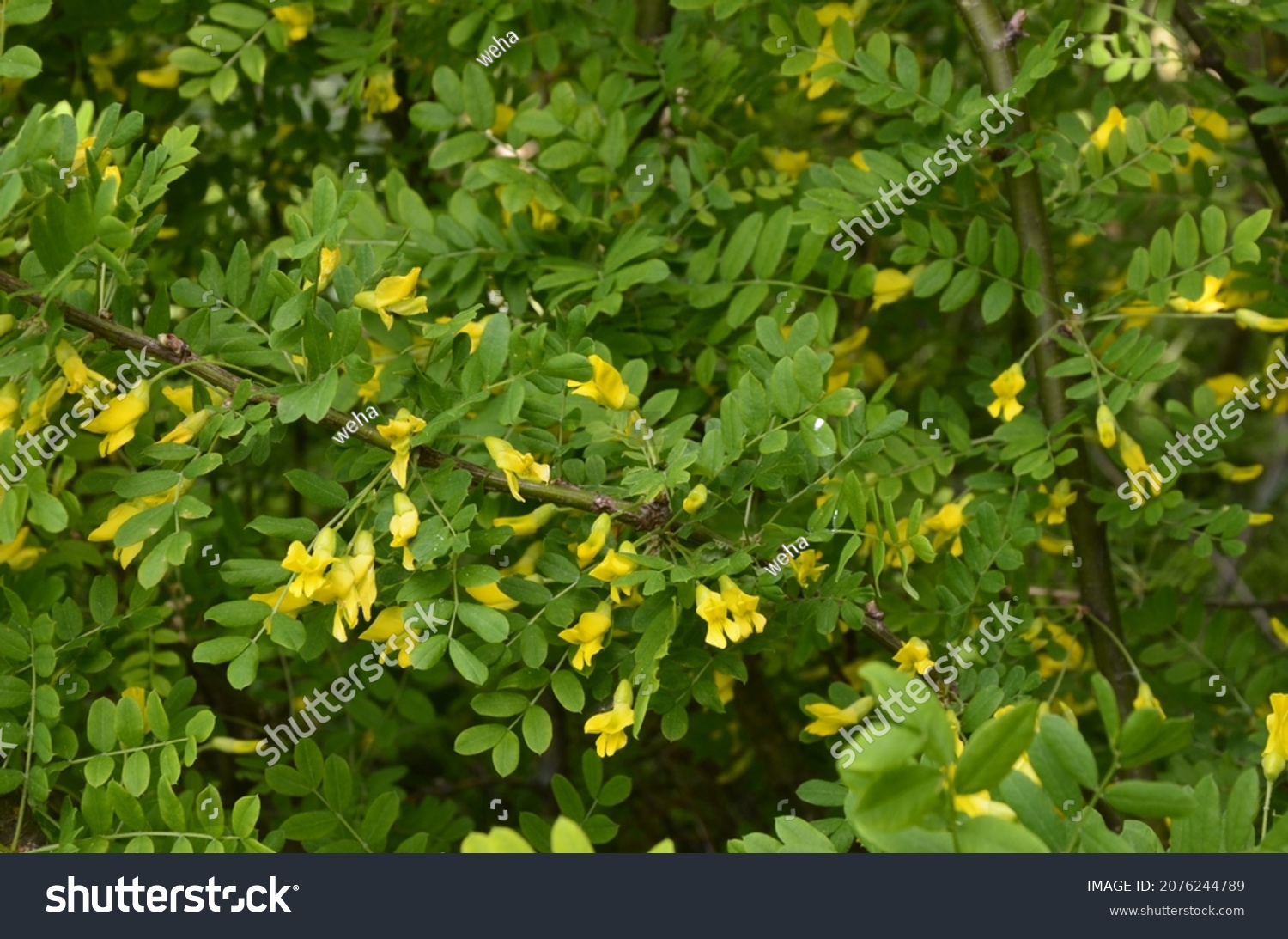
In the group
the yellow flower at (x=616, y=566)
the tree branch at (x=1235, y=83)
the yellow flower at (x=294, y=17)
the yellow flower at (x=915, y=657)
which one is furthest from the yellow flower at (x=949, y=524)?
the yellow flower at (x=294, y=17)

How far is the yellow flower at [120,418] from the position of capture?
88 centimetres

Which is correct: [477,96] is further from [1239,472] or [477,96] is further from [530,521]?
[1239,472]

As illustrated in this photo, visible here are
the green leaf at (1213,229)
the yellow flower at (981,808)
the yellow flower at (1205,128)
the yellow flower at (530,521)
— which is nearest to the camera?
the yellow flower at (981,808)

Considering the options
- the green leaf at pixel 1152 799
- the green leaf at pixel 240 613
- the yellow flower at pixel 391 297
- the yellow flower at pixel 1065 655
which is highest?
the yellow flower at pixel 391 297

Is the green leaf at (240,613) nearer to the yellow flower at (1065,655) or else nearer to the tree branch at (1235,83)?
the yellow flower at (1065,655)

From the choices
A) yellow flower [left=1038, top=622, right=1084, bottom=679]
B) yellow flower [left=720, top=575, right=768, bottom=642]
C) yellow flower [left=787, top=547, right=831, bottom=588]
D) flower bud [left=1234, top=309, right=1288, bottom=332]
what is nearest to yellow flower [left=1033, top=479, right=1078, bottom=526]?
yellow flower [left=1038, top=622, right=1084, bottom=679]

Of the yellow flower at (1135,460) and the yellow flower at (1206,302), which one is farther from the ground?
the yellow flower at (1206,302)

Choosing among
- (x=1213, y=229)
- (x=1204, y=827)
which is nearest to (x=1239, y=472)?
(x=1213, y=229)

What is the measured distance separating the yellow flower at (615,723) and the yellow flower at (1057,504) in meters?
0.50

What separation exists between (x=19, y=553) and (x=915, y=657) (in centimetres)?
77

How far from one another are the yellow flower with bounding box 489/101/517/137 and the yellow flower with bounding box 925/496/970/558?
604mm

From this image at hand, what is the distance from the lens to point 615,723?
2.95ft

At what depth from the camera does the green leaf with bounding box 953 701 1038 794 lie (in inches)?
21.9

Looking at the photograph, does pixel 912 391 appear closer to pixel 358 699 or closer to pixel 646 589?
pixel 358 699
